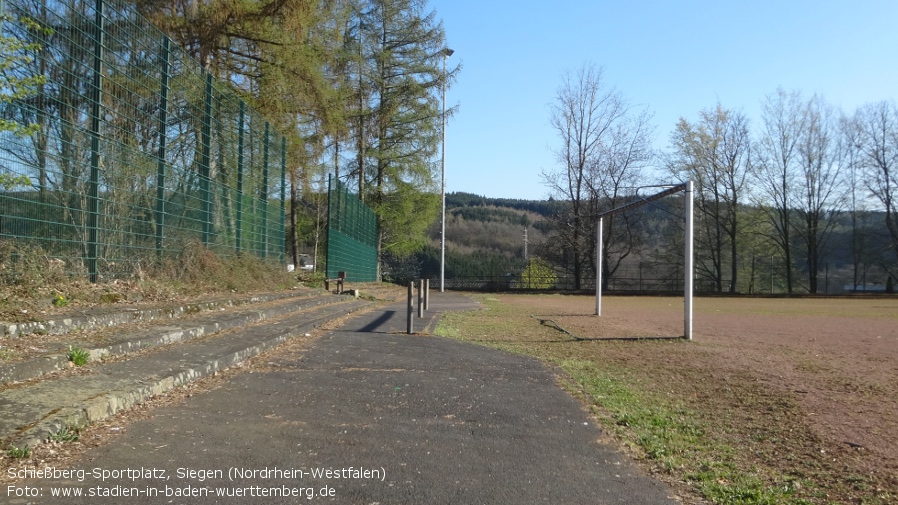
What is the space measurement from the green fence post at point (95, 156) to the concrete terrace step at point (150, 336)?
1.20 metres

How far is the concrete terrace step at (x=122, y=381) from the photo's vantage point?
334 centimetres

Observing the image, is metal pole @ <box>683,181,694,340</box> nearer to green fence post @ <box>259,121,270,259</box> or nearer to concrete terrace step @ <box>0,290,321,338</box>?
concrete terrace step @ <box>0,290,321,338</box>

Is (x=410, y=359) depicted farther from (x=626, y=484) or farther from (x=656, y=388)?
(x=626, y=484)

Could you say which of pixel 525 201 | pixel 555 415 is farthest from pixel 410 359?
pixel 525 201

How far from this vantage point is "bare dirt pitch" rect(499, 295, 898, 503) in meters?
4.21

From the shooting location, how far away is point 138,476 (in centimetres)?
314

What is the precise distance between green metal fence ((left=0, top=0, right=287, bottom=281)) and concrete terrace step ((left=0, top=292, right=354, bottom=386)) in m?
1.22

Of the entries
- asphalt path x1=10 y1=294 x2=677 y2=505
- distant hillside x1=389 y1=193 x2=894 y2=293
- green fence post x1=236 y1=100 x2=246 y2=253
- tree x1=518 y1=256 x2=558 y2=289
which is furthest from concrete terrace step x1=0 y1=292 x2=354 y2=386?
tree x1=518 y1=256 x2=558 y2=289

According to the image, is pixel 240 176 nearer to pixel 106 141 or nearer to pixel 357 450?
pixel 106 141

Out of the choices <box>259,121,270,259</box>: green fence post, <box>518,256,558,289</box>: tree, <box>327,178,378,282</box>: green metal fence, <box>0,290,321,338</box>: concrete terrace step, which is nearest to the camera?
<box>0,290,321,338</box>: concrete terrace step

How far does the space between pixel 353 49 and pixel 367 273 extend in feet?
38.0

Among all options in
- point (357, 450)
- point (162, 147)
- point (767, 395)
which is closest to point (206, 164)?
point (162, 147)

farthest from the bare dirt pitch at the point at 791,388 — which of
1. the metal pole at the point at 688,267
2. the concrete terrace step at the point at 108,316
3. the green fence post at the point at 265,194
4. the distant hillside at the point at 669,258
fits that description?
the distant hillside at the point at 669,258

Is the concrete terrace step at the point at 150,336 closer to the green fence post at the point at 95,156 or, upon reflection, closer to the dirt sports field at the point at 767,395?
the green fence post at the point at 95,156
